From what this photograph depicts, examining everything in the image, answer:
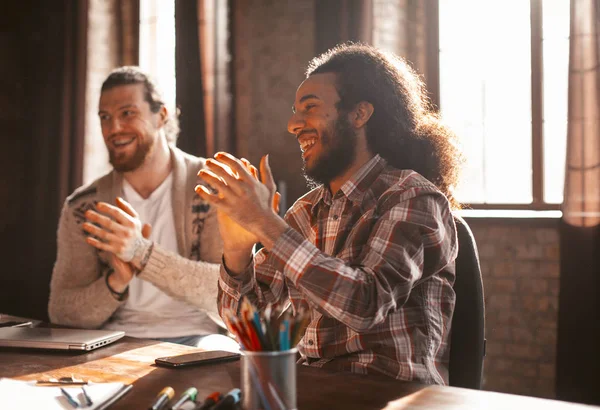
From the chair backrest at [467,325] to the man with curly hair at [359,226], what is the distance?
0.9 inches

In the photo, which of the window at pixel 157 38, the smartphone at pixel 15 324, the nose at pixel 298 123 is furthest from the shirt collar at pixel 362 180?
the window at pixel 157 38

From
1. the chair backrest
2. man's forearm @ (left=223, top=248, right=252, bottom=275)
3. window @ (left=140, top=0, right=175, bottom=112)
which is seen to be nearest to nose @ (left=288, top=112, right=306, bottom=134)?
man's forearm @ (left=223, top=248, right=252, bottom=275)

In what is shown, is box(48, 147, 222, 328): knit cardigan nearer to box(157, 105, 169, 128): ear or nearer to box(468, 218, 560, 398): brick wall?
box(157, 105, 169, 128): ear

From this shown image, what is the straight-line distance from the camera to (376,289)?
138cm

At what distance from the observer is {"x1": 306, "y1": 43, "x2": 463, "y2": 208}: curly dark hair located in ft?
5.93

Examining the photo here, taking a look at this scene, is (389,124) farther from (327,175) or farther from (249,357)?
(249,357)

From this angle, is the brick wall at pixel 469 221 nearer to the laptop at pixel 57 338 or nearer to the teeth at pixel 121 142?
the teeth at pixel 121 142

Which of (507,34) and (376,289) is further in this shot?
(507,34)

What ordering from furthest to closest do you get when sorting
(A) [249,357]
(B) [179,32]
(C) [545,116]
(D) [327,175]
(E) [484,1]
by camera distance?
(B) [179,32]
(E) [484,1]
(C) [545,116]
(D) [327,175]
(A) [249,357]

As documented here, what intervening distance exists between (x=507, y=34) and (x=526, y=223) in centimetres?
115

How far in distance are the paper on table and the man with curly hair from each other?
0.44 meters

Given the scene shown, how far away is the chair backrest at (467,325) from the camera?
1.51 metres

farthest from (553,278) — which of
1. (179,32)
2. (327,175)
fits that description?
(179,32)

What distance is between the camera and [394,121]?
183 centimetres
